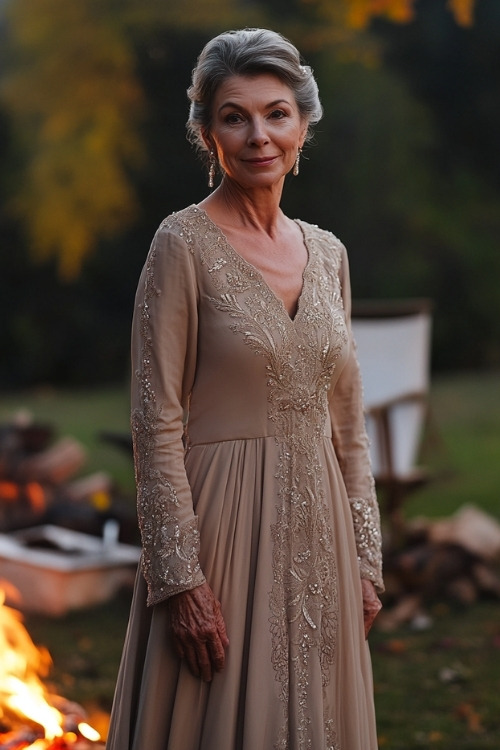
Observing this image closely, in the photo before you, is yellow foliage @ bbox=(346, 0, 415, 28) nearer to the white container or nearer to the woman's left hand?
the white container

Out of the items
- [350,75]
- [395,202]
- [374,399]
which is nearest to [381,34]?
[350,75]

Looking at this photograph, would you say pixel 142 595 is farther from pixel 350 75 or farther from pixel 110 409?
pixel 350 75

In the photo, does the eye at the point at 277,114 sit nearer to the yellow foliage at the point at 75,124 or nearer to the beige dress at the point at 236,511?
the beige dress at the point at 236,511

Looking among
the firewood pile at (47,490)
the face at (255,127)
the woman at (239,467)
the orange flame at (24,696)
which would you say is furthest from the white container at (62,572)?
the face at (255,127)

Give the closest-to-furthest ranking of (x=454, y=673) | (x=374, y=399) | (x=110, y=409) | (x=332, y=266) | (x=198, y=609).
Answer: (x=198, y=609) → (x=332, y=266) → (x=454, y=673) → (x=374, y=399) → (x=110, y=409)

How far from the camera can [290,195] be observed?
12195 mm

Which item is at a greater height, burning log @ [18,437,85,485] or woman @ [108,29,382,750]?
woman @ [108,29,382,750]

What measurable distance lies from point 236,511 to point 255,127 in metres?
0.76

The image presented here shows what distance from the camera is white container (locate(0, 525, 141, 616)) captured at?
5219 millimetres

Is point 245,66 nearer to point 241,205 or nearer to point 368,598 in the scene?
point 241,205

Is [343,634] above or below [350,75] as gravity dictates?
below

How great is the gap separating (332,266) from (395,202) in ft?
33.9

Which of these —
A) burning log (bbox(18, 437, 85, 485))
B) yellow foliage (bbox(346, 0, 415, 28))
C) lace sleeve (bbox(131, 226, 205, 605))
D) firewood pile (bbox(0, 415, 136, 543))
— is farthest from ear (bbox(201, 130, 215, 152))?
burning log (bbox(18, 437, 85, 485))

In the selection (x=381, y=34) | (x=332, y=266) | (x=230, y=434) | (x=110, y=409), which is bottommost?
(x=110, y=409)
